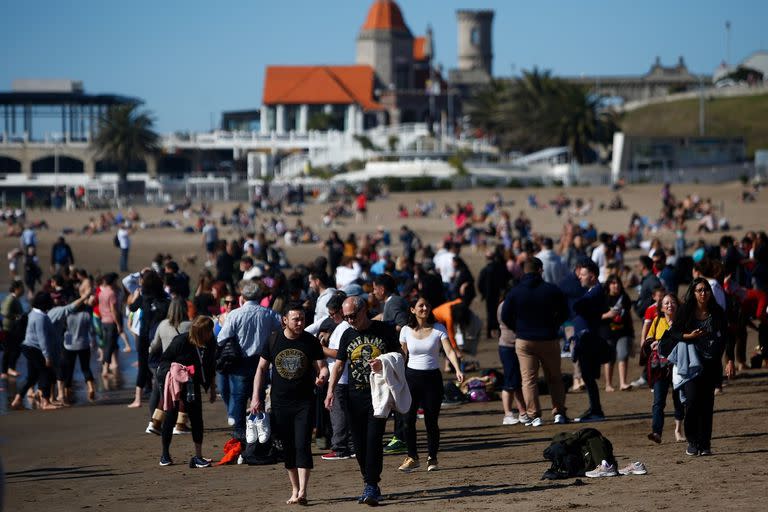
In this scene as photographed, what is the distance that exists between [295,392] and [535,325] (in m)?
3.30

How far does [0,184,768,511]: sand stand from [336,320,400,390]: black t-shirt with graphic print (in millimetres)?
832

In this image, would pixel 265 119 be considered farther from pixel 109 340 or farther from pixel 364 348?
pixel 364 348

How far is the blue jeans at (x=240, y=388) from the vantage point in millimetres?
10594

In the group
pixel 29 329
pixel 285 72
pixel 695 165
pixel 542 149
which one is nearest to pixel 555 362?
pixel 29 329

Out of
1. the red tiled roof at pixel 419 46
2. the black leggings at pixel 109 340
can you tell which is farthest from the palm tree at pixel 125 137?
the black leggings at pixel 109 340

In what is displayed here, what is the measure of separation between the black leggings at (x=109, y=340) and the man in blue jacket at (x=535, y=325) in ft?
20.8

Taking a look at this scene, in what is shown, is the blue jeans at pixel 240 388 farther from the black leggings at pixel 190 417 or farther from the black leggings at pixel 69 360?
the black leggings at pixel 69 360

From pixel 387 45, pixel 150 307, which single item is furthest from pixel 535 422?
pixel 387 45

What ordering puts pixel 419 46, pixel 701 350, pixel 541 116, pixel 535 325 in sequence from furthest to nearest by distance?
pixel 419 46 < pixel 541 116 < pixel 535 325 < pixel 701 350

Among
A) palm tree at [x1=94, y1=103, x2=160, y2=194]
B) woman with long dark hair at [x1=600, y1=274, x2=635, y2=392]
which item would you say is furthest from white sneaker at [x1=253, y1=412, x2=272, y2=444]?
palm tree at [x1=94, y1=103, x2=160, y2=194]

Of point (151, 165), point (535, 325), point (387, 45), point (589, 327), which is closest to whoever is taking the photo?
point (535, 325)

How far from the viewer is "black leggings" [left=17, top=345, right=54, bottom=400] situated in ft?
→ 44.8

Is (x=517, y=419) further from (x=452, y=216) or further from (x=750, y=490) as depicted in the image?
(x=452, y=216)

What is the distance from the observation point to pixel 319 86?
341 ft
